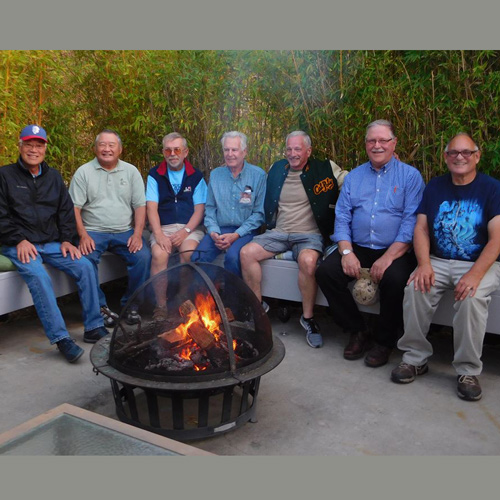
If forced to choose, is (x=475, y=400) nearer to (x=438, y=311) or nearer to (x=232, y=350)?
(x=438, y=311)

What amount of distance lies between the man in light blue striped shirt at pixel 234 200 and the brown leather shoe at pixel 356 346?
110 cm

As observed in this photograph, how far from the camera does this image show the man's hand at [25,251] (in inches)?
145

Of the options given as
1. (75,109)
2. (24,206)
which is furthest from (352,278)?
(75,109)

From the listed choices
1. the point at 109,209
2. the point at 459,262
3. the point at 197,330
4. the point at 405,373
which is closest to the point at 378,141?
the point at 459,262

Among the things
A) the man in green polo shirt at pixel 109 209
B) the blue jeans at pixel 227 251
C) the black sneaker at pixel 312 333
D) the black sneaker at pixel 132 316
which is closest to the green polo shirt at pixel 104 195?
the man in green polo shirt at pixel 109 209

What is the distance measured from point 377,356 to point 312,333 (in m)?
0.53

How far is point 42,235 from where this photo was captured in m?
3.88

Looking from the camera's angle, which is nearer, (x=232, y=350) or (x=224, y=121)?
(x=232, y=350)

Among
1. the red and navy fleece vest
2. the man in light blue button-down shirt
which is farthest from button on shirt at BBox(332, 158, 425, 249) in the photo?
the red and navy fleece vest

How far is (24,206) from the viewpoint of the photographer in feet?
12.6

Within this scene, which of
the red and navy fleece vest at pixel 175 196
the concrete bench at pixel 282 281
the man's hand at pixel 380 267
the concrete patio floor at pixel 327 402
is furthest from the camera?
the red and navy fleece vest at pixel 175 196

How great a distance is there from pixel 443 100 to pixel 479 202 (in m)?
1.02

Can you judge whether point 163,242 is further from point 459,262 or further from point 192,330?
point 459,262

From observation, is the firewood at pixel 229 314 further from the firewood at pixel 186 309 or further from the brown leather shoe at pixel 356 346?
the brown leather shoe at pixel 356 346
